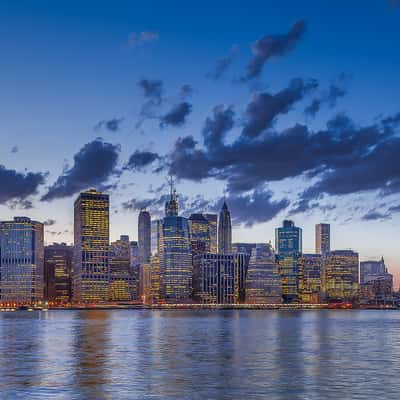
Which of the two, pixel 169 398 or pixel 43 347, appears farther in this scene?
Result: pixel 43 347

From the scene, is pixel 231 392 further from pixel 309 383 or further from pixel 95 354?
pixel 95 354

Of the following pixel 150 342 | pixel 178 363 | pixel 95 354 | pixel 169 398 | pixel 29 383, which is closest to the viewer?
pixel 169 398

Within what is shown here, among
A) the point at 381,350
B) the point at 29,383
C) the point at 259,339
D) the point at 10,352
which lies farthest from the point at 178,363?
the point at 259,339

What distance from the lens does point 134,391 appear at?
52.2 meters

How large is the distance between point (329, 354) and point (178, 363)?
20.3 meters

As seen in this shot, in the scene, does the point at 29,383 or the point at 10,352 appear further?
the point at 10,352

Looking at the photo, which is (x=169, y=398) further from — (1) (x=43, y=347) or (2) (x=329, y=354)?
(1) (x=43, y=347)

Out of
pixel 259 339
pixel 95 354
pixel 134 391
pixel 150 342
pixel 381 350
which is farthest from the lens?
pixel 259 339

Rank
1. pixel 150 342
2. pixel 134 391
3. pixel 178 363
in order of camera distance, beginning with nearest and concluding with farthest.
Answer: pixel 134 391 < pixel 178 363 < pixel 150 342

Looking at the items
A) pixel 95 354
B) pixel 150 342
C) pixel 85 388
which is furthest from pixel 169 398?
pixel 150 342

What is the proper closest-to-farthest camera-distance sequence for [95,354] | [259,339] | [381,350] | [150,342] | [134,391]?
1. [134,391]
2. [95,354]
3. [381,350]
4. [150,342]
5. [259,339]

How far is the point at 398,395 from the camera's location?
50844 millimetres

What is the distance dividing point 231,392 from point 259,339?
58368 mm

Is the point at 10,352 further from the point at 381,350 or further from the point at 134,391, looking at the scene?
the point at 381,350
